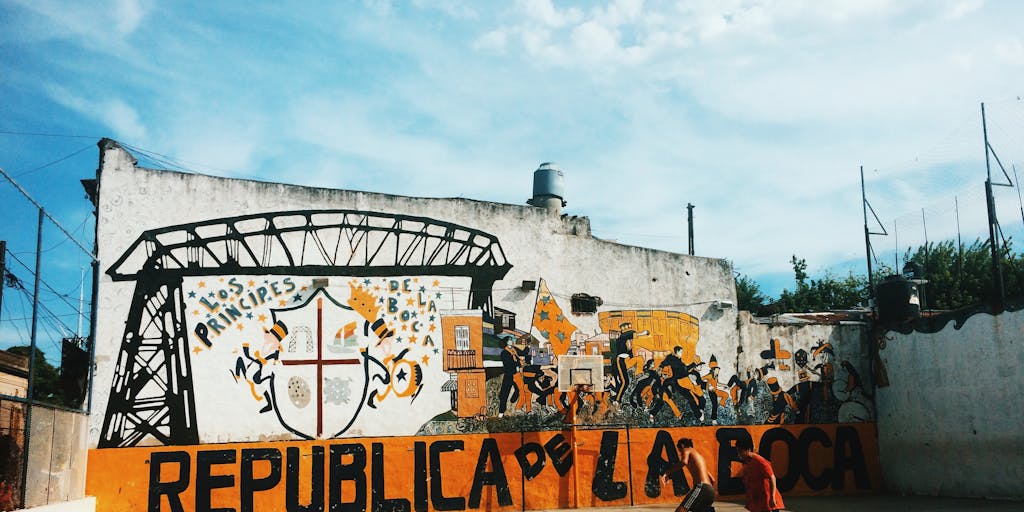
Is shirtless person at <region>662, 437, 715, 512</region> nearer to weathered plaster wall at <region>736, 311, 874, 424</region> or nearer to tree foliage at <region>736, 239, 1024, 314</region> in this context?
weathered plaster wall at <region>736, 311, 874, 424</region>

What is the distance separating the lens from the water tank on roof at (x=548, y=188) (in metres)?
19.1

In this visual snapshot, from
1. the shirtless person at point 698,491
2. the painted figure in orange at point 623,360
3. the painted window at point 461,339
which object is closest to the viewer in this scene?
the shirtless person at point 698,491

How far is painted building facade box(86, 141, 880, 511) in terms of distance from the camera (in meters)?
15.2

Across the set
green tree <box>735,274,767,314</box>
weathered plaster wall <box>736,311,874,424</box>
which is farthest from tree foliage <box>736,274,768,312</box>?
weathered plaster wall <box>736,311,874,424</box>

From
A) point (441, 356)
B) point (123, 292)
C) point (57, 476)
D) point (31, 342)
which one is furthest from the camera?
point (441, 356)

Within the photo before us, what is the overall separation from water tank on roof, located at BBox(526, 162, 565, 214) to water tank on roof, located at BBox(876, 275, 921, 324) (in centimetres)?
750

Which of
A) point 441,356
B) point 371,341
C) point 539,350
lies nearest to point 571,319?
Answer: point 539,350

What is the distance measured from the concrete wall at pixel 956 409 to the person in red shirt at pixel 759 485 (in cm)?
776

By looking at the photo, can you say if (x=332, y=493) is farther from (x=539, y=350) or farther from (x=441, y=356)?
(x=539, y=350)

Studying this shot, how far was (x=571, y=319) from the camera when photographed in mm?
17547

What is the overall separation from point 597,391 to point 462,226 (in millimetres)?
4321

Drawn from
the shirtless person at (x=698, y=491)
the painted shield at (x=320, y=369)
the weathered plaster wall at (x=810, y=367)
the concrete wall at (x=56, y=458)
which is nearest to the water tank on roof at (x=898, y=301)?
the weathered plaster wall at (x=810, y=367)

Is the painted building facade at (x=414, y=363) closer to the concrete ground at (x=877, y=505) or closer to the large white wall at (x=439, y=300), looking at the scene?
the large white wall at (x=439, y=300)

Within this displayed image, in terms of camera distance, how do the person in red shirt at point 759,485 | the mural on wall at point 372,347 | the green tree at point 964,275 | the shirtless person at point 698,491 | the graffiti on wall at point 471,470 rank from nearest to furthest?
the person in red shirt at point 759,485 → the shirtless person at point 698,491 → the graffiti on wall at point 471,470 → the mural on wall at point 372,347 → the green tree at point 964,275
